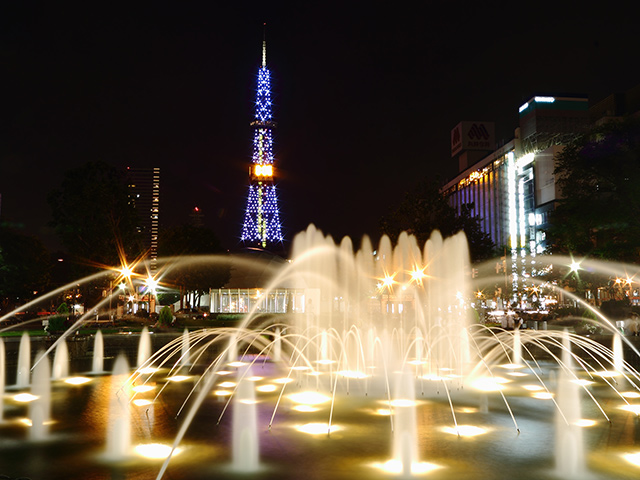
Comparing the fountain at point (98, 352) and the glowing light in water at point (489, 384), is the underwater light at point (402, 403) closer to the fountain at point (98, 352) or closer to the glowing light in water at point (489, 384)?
the glowing light in water at point (489, 384)

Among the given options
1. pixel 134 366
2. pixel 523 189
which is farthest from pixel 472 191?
pixel 134 366

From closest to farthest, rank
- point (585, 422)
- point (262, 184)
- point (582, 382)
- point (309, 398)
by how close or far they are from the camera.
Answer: point (585, 422) → point (309, 398) → point (582, 382) → point (262, 184)

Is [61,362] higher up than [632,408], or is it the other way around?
[61,362]

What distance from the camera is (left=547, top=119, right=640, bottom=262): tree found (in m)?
32.2

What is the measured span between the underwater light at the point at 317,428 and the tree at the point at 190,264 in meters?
55.7

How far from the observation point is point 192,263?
6569 centimetres

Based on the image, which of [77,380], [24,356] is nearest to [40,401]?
[77,380]

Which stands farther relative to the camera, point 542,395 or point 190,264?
point 190,264

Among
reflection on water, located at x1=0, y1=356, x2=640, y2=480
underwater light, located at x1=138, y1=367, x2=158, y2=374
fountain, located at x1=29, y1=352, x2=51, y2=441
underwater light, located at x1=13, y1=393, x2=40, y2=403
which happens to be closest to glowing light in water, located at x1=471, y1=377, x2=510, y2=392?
reflection on water, located at x1=0, y1=356, x2=640, y2=480

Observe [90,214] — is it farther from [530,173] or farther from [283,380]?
[530,173]

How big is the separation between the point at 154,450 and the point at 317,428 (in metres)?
3.09

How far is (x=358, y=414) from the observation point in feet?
39.8

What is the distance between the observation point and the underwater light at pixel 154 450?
351 inches

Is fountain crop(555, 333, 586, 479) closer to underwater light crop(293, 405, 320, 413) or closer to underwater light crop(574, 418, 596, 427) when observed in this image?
underwater light crop(574, 418, 596, 427)
